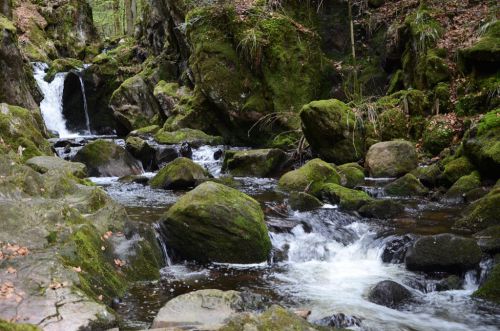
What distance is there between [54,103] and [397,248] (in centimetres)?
2089

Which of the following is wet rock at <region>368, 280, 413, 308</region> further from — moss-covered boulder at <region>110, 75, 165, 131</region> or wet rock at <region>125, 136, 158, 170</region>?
moss-covered boulder at <region>110, 75, 165, 131</region>

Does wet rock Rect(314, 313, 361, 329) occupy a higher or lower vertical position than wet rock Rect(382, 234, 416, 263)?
lower

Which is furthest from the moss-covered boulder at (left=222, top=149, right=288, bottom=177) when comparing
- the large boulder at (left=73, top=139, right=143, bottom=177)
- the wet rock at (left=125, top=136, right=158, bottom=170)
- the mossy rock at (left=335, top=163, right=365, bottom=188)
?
the large boulder at (left=73, top=139, right=143, bottom=177)

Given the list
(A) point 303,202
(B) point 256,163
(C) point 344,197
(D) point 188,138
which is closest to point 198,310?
(A) point 303,202

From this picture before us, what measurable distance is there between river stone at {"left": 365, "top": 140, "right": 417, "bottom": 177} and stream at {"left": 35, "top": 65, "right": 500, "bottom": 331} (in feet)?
6.82

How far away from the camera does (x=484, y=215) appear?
8.22 metres

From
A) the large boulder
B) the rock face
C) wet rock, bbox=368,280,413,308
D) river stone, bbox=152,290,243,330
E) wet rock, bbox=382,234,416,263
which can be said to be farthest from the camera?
the large boulder

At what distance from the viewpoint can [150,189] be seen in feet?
39.8

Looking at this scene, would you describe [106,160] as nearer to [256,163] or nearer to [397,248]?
[256,163]

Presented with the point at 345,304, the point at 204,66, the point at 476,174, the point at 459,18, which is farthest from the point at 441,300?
the point at 204,66

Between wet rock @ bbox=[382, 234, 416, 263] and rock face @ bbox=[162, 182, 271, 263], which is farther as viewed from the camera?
wet rock @ bbox=[382, 234, 416, 263]

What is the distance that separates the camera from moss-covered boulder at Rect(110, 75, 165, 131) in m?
22.8

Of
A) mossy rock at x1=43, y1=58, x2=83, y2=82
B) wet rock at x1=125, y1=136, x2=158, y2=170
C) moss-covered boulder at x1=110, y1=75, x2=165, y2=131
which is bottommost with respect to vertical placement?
wet rock at x1=125, y1=136, x2=158, y2=170

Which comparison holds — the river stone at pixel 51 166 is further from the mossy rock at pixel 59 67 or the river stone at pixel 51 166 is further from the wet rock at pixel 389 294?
the mossy rock at pixel 59 67
